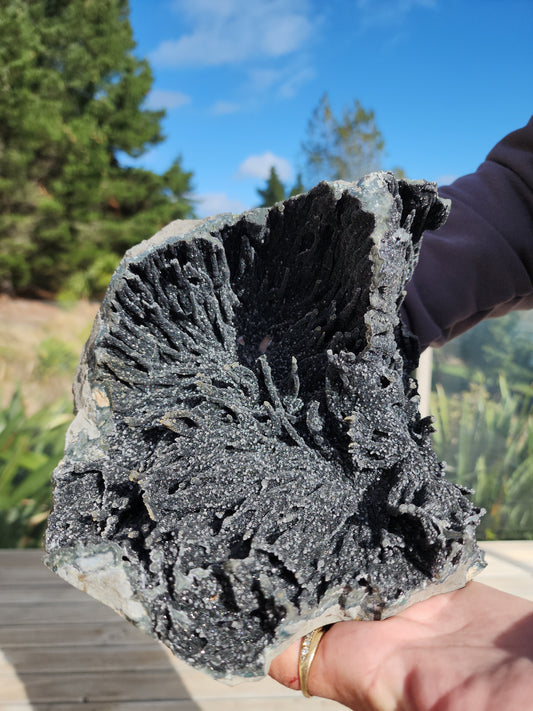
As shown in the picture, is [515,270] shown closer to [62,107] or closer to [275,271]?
[275,271]

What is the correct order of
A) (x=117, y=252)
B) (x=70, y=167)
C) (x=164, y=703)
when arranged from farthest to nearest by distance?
(x=117, y=252)
(x=70, y=167)
(x=164, y=703)

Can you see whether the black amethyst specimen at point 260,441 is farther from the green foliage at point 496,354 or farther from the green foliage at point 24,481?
the green foliage at point 496,354

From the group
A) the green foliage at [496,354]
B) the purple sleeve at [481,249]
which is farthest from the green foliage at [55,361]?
the purple sleeve at [481,249]

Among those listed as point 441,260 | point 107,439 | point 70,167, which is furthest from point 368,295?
point 70,167

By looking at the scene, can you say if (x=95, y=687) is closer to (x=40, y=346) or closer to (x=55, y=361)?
(x=55, y=361)

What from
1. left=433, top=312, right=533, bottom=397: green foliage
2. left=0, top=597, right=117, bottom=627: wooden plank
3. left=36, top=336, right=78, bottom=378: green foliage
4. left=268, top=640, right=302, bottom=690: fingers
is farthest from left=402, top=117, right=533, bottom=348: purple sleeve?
left=36, top=336, right=78, bottom=378: green foliage

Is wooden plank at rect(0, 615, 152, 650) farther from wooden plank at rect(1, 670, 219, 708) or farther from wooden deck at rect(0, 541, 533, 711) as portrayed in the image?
wooden plank at rect(1, 670, 219, 708)
